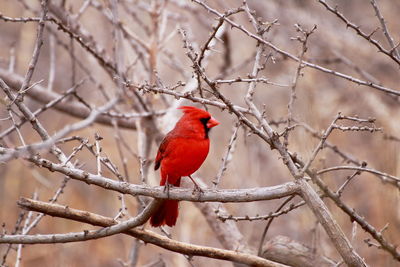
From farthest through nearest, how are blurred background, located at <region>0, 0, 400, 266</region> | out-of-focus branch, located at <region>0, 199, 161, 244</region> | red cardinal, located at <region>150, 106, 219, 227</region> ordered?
blurred background, located at <region>0, 0, 400, 266</region>, red cardinal, located at <region>150, 106, 219, 227</region>, out-of-focus branch, located at <region>0, 199, 161, 244</region>

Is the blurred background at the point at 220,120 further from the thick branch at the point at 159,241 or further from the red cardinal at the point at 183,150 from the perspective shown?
the thick branch at the point at 159,241

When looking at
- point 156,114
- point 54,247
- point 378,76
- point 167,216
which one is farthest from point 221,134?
point 167,216

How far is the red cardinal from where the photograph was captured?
122 inches

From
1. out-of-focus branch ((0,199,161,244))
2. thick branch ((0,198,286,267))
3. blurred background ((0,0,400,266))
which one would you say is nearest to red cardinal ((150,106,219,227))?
thick branch ((0,198,286,267))

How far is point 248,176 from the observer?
6.24m

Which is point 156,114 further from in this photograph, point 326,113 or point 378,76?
point 378,76

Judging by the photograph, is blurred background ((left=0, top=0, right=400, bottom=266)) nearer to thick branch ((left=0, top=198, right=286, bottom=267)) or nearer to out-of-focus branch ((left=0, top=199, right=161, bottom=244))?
thick branch ((left=0, top=198, right=286, bottom=267))

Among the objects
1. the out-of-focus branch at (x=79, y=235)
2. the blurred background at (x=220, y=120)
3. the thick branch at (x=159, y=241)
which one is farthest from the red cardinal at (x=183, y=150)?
the blurred background at (x=220, y=120)

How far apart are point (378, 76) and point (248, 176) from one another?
2.41 metres

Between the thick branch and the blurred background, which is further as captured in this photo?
the blurred background

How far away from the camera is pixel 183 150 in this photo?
3143 mm

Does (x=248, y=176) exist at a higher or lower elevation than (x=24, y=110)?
higher

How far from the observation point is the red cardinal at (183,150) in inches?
122

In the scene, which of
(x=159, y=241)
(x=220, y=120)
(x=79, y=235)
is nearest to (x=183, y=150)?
(x=159, y=241)
